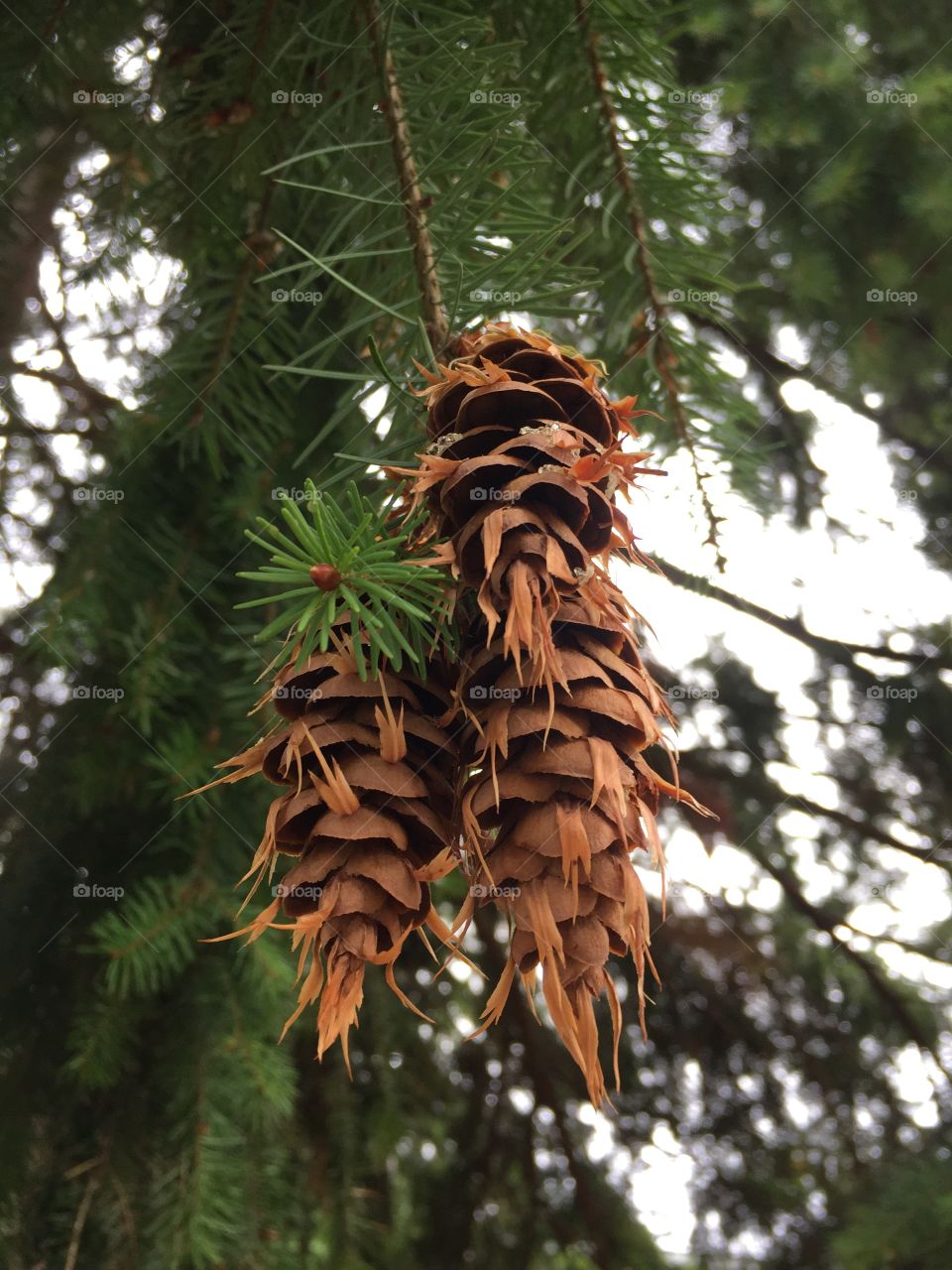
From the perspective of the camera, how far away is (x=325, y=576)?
409mm

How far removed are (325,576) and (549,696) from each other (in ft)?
0.37

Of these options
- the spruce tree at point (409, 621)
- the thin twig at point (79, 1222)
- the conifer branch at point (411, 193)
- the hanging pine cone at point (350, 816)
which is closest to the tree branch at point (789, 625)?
the spruce tree at point (409, 621)

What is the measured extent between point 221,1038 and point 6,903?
1.03 feet

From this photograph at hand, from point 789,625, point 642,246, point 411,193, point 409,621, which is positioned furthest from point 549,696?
point 789,625

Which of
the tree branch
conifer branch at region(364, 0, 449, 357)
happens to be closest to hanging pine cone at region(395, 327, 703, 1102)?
conifer branch at region(364, 0, 449, 357)

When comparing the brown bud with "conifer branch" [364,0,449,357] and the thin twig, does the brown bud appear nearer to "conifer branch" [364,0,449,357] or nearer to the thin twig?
"conifer branch" [364,0,449,357]

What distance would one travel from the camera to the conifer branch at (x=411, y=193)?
0.59 m

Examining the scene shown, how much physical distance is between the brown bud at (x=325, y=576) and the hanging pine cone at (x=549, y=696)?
0.21ft

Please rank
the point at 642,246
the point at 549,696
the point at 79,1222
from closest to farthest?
1. the point at 549,696
2. the point at 642,246
3. the point at 79,1222

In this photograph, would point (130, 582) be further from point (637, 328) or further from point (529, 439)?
point (529, 439)

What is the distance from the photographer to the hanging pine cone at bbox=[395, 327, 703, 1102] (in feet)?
1.35

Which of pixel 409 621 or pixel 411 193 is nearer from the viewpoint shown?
pixel 409 621

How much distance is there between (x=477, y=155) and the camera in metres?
0.61

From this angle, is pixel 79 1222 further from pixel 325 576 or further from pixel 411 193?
pixel 411 193
